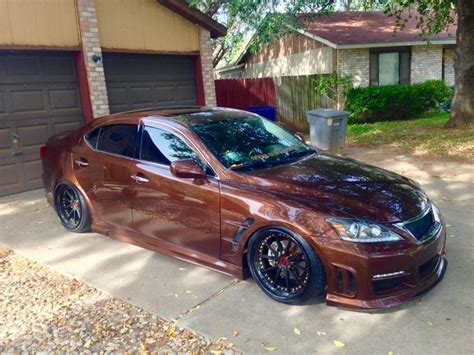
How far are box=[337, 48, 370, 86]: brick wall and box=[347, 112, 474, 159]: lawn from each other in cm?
262

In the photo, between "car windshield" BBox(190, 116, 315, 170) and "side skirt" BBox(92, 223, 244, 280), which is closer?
"side skirt" BBox(92, 223, 244, 280)

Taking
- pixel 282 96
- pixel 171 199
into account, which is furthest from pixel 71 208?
pixel 282 96

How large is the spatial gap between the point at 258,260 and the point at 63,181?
2.92m

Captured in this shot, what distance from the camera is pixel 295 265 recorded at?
3.32 m

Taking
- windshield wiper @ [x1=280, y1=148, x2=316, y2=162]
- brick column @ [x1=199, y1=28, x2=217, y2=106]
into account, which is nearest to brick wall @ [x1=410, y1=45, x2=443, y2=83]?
brick column @ [x1=199, y1=28, x2=217, y2=106]

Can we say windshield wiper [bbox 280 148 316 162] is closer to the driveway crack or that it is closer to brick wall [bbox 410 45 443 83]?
the driveway crack

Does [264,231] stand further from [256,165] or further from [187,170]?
[187,170]

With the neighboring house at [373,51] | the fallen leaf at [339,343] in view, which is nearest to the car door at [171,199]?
the fallen leaf at [339,343]

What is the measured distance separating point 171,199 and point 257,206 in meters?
0.96

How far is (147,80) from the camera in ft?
30.4

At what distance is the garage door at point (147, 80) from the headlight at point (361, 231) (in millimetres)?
6780

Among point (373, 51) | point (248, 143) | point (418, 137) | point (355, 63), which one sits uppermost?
point (373, 51)

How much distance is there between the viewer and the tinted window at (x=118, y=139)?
4.52m

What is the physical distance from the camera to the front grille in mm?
3219
